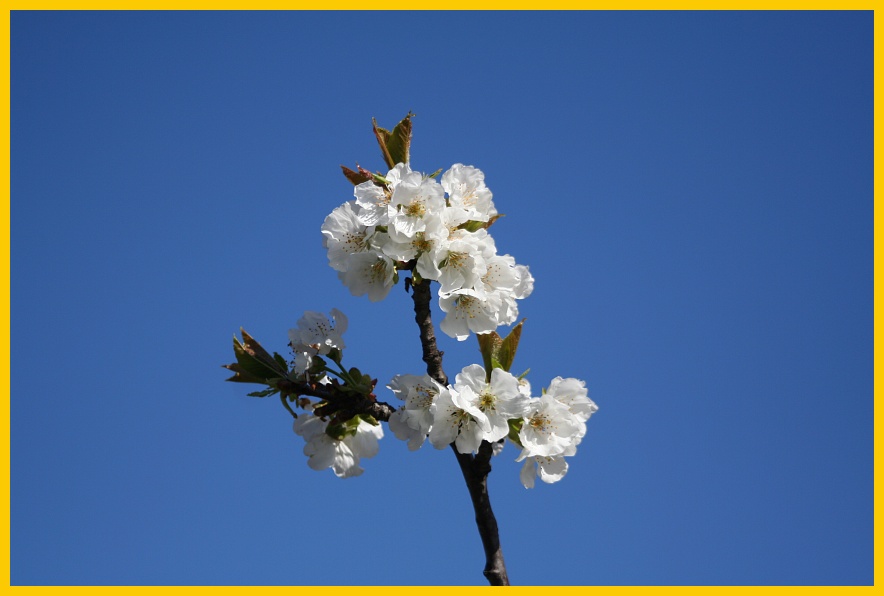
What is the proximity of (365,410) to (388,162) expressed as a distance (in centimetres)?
74

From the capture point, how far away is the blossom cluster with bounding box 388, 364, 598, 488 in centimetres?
198

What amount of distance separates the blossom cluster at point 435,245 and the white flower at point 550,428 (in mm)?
265

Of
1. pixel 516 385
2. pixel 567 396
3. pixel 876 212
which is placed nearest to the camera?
pixel 516 385

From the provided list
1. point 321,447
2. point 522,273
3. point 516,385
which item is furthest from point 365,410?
point 522,273

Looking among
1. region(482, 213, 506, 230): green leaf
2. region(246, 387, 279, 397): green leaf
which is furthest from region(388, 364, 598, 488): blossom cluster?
region(482, 213, 506, 230): green leaf

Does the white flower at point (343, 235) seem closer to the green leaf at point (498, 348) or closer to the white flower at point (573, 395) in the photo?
the green leaf at point (498, 348)

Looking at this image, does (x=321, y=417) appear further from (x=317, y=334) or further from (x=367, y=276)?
(x=367, y=276)

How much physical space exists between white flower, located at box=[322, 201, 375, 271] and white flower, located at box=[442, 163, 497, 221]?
0.28 meters

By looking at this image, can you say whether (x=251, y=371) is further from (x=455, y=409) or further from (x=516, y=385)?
(x=516, y=385)

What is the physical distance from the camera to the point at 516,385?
1997 mm

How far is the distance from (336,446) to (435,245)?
712mm

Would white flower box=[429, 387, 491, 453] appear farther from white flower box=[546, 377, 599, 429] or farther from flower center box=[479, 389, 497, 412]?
white flower box=[546, 377, 599, 429]

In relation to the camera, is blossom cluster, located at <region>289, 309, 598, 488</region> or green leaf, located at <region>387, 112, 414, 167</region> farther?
green leaf, located at <region>387, 112, 414, 167</region>

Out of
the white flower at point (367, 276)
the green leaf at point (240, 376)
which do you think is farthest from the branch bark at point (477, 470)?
the green leaf at point (240, 376)
